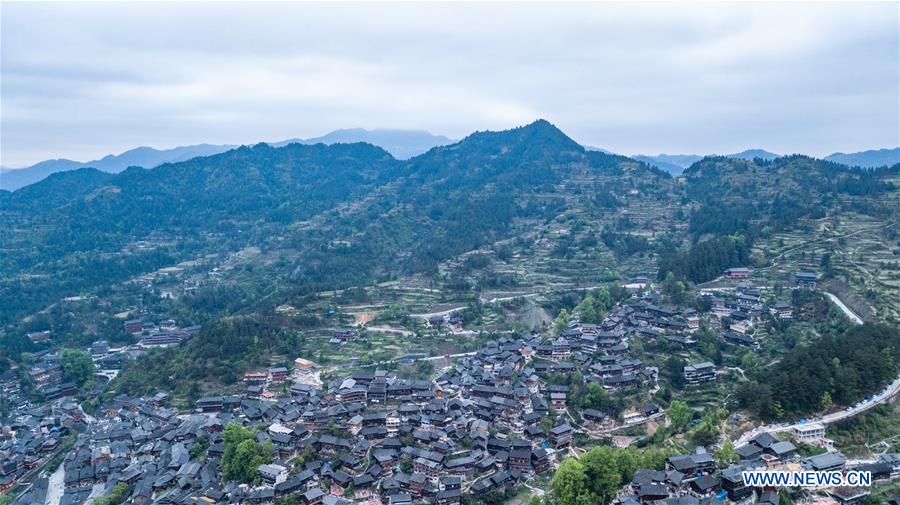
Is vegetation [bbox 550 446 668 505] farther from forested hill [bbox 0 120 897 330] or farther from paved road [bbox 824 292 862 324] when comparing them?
forested hill [bbox 0 120 897 330]

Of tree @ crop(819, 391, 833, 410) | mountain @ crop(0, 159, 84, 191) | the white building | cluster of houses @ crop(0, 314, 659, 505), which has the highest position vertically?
A: mountain @ crop(0, 159, 84, 191)

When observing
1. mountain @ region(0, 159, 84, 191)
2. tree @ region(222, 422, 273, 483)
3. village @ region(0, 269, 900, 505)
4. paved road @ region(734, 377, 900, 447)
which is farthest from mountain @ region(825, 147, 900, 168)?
mountain @ region(0, 159, 84, 191)

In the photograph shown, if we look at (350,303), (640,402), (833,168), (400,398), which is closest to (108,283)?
(350,303)

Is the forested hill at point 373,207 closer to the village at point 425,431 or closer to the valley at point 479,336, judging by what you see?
the valley at point 479,336

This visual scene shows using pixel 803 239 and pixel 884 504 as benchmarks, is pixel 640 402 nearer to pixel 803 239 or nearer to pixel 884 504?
pixel 884 504

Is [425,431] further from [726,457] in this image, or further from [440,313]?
[440,313]

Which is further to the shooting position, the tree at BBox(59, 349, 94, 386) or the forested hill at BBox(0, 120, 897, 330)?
the forested hill at BBox(0, 120, 897, 330)
